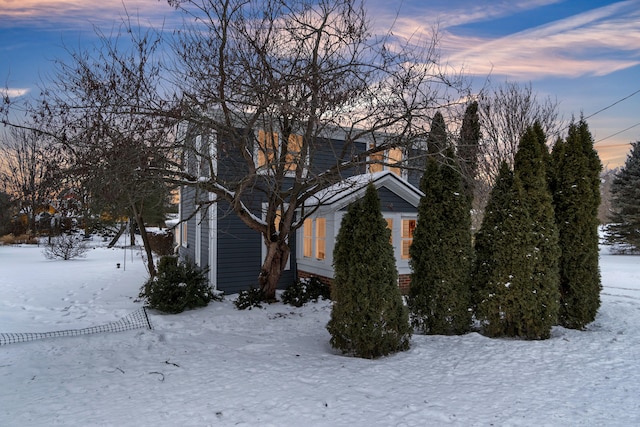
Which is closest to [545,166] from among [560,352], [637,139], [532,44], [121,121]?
[560,352]

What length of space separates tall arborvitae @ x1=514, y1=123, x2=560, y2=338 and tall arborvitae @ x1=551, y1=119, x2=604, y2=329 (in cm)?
64

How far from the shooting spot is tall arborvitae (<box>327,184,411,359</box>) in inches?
212

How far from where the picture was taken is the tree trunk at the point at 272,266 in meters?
8.96

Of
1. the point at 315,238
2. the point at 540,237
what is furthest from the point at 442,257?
the point at 315,238

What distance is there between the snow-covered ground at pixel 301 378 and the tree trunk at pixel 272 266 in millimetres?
1401

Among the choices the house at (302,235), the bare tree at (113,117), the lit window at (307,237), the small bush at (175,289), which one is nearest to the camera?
the bare tree at (113,117)

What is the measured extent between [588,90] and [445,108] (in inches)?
313

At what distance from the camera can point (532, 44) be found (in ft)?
30.9

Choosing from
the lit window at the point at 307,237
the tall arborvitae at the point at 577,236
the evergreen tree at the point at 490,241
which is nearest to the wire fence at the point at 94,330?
the lit window at the point at 307,237

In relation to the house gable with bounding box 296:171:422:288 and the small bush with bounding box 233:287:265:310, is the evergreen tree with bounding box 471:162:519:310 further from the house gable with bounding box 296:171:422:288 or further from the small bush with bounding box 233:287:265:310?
the small bush with bounding box 233:287:265:310

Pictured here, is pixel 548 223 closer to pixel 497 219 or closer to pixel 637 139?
pixel 497 219

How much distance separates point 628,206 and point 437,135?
64.7 feet

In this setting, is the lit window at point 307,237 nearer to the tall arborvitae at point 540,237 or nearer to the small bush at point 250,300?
the small bush at point 250,300

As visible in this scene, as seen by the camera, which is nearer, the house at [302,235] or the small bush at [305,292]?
the small bush at [305,292]
